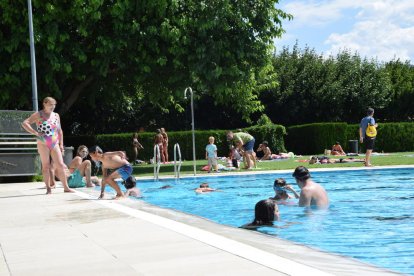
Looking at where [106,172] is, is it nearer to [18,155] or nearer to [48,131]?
[48,131]

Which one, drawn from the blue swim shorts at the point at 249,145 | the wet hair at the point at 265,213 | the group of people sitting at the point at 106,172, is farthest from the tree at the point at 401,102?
the wet hair at the point at 265,213

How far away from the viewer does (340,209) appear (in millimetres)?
11188

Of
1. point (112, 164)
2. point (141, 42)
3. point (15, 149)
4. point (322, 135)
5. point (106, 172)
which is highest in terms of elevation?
point (141, 42)

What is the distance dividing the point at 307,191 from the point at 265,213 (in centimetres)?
170

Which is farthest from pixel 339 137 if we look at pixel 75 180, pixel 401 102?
pixel 75 180

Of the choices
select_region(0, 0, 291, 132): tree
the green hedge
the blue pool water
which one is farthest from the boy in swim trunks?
the green hedge

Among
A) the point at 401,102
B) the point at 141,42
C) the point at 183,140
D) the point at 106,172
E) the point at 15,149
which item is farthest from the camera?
the point at 401,102

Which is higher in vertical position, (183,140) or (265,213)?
(183,140)

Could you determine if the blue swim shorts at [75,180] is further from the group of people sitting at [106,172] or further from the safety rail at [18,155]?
the safety rail at [18,155]

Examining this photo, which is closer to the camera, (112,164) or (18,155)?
(112,164)

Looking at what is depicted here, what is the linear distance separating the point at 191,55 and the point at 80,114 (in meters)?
17.4

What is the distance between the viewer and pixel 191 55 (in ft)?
76.8

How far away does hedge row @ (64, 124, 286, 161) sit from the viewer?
106 ft

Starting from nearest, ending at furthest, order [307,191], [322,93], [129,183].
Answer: [307,191] → [129,183] → [322,93]
